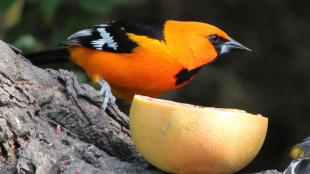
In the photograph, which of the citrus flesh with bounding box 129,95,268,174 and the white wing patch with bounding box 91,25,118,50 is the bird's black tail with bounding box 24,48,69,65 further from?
the citrus flesh with bounding box 129,95,268,174

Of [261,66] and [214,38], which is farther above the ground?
[214,38]

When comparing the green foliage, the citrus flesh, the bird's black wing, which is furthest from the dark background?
the citrus flesh

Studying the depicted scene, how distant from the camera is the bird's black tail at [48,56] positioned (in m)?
3.49

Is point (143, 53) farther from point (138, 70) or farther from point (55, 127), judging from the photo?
point (55, 127)

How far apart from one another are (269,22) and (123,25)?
10.3 ft

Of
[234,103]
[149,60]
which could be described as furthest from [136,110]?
[234,103]

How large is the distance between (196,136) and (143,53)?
3.49 feet

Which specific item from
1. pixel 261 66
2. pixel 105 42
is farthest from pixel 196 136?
pixel 261 66

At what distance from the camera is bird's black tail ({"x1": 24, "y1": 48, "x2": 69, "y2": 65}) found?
349 centimetres

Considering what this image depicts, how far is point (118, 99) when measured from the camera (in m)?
3.58

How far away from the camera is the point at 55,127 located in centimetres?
262

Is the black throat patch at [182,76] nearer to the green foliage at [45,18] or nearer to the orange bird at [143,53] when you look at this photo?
the orange bird at [143,53]

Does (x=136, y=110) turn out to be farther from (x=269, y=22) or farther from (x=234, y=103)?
(x=269, y=22)

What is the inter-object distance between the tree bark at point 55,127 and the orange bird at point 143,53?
40 cm
